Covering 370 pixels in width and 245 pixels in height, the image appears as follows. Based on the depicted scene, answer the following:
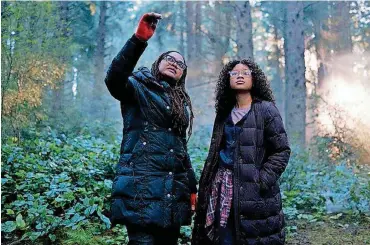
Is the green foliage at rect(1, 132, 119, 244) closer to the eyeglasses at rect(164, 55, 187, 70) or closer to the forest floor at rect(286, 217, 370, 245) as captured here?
the eyeglasses at rect(164, 55, 187, 70)

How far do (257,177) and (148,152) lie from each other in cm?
82

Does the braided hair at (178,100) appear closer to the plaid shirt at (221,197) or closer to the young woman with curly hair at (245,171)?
the young woman with curly hair at (245,171)

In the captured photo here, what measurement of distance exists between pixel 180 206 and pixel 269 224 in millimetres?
669

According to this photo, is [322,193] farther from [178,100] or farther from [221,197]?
[178,100]

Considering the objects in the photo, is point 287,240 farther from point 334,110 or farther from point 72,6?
point 72,6

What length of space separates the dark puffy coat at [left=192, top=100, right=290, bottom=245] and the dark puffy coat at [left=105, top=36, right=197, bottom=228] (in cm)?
37

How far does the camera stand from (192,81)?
A: 2284 centimetres

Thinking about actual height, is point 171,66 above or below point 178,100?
above

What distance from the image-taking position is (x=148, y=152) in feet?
9.21

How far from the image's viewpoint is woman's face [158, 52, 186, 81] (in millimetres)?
3105

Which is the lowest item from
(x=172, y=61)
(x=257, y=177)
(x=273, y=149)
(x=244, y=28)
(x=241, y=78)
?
(x=257, y=177)

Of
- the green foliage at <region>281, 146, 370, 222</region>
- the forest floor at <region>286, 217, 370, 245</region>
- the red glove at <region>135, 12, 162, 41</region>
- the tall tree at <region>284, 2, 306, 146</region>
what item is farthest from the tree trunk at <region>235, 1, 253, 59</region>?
the red glove at <region>135, 12, 162, 41</region>

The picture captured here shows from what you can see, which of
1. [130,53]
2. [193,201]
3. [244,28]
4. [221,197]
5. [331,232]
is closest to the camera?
[130,53]

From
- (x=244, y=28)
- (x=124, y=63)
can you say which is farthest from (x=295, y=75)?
(x=124, y=63)
